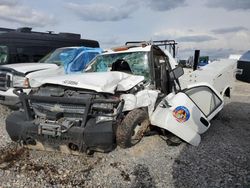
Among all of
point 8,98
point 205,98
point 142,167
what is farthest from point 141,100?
point 8,98

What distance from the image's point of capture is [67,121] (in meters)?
3.93

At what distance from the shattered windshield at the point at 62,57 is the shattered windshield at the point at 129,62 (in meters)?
2.39

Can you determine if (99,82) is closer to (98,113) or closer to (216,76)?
(98,113)

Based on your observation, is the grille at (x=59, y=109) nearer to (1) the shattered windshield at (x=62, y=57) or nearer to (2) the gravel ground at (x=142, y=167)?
(2) the gravel ground at (x=142, y=167)

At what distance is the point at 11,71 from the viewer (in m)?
6.69

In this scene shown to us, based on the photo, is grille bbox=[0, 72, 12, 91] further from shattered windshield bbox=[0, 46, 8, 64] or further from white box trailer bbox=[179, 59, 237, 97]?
white box trailer bbox=[179, 59, 237, 97]

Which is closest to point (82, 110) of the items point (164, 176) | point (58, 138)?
point (58, 138)

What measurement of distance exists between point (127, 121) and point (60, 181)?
1.24m

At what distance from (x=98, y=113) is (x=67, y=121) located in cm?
46

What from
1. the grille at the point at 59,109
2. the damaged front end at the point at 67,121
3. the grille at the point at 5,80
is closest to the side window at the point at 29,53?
the grille at the point at 5,80

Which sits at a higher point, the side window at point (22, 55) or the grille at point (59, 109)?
the side window at point (22, 55)

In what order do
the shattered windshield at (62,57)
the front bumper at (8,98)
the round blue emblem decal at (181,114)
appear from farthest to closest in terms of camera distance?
the shattered windshield at (62,57) → the front bumper at (8,98) → the round blue emblem decal at (181,114)

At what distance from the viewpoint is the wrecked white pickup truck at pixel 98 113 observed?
3.83 m

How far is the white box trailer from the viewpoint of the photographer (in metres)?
6.58
